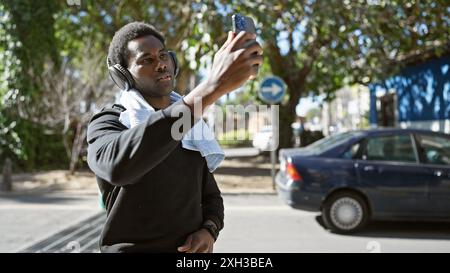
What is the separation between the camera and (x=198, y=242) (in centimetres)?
173

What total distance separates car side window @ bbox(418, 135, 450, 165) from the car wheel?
113 cm

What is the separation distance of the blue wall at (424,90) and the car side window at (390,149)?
22.5ft

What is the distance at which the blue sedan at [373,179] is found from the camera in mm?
6645

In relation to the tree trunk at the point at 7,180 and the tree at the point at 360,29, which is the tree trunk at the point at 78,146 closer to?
the tree trunk at the point at 7,180

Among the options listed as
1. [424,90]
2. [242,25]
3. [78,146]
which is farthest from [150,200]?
[424,90]

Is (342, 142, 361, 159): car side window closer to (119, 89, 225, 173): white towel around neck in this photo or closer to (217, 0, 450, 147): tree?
(217, 0, 450, 147): tree

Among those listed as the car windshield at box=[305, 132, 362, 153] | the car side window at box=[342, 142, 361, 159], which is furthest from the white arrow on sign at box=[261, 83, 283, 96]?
the car side window at box=[342, 142, 361, 159]

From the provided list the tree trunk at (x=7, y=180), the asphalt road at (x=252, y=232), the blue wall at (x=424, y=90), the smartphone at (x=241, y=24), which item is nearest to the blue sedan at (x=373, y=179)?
the asphalt road at (x=252, y=232)

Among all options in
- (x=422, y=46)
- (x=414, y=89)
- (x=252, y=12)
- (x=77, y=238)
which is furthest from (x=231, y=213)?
(x=414, y=89)

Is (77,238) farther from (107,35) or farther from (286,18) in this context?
(107,35)

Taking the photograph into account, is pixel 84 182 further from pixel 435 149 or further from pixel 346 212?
pixel 435 149

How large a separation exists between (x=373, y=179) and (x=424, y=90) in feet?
28.3
